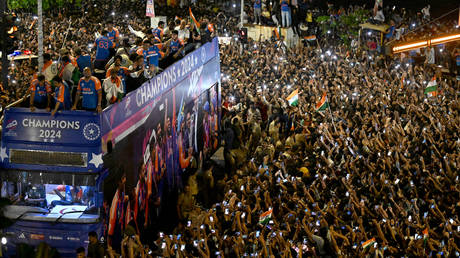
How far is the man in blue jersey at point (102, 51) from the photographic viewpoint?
14.7 meters

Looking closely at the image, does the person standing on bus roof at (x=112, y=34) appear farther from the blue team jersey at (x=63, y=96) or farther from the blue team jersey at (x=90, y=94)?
the blue team jersey at (x=90, y=94)

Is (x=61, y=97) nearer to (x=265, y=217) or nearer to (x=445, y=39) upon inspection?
(x=265, y=217)

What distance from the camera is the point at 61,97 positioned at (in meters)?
10.6

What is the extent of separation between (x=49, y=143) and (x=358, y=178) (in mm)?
6821

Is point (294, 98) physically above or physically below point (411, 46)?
below

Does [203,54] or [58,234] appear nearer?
[58,234]

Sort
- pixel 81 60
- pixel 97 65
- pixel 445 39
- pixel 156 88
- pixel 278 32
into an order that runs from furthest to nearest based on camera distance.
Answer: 1. pixel 278 32
2. pixel 445 39
3. pixel 97 65
4. pixel 81 60
5. pixel 156 88

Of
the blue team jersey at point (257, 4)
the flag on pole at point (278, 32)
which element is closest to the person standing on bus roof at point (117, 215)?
the flag on pole at point (278, 32)

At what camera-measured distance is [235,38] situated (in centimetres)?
2759

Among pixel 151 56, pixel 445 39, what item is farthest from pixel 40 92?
pixel 445 39

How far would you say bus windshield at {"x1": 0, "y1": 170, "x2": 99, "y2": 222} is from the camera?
10.3 metres

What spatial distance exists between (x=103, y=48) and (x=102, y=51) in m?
0.07

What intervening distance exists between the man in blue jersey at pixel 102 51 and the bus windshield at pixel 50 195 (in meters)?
4.71

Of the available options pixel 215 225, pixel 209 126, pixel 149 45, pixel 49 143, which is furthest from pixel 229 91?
pixel 49 143
